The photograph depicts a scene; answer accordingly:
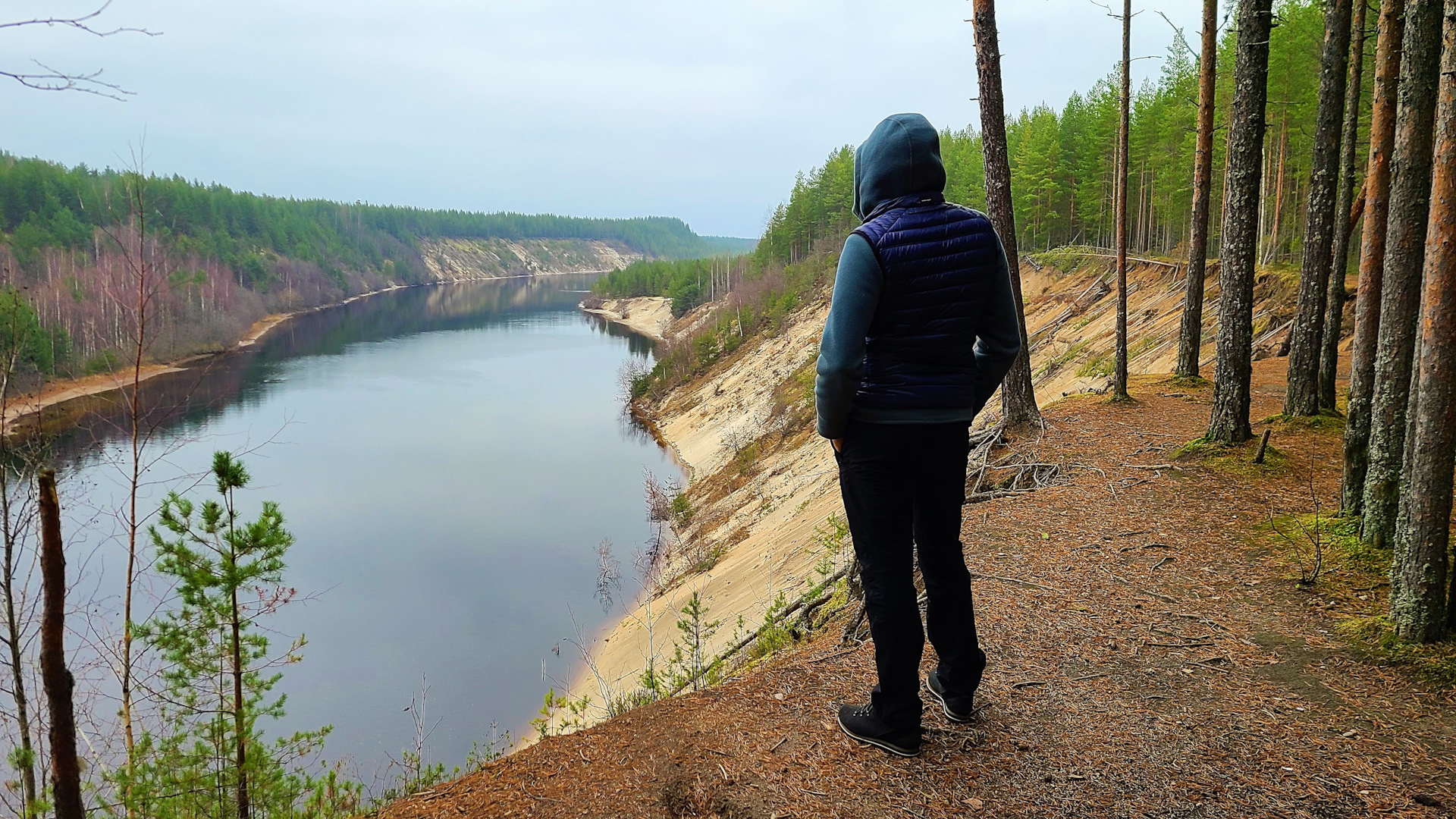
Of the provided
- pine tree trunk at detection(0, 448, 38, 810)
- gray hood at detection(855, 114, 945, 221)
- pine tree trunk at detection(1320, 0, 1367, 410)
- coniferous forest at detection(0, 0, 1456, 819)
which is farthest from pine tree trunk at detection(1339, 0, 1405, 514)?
pine tree trunk at detection(0, 448, 38, 810)

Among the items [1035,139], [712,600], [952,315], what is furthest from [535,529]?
[1035,139]

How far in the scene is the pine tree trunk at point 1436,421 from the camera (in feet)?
12.3

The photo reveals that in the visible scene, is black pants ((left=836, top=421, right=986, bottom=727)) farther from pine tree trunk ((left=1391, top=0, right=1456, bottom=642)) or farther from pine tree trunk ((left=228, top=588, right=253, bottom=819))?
pine tree trunk ((left=228, top=588, right=253, bottom=819))

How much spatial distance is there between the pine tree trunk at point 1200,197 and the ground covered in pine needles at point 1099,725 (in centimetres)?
728

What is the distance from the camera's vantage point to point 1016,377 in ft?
30.3

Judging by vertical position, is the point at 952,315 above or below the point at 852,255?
below

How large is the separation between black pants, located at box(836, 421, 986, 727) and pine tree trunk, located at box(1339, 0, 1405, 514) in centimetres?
369

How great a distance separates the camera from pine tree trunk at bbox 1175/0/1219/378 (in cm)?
1106

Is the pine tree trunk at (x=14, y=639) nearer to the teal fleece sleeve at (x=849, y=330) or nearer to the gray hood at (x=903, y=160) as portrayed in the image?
the teal fleece sleeve at (x=849, y=330)

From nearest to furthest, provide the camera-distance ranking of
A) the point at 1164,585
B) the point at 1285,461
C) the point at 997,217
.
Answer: the point at 1164,585, the point at 1285,461, the point at 997,217

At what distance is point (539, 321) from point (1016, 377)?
281ft

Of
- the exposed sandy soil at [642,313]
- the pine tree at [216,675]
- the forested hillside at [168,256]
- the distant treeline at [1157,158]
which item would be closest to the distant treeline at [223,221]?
the forested hillside at [168,256]

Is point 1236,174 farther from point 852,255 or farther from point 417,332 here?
point 417,332

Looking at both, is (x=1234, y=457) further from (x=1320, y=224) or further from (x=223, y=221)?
(x=223, y=221)
